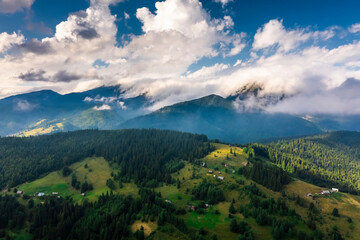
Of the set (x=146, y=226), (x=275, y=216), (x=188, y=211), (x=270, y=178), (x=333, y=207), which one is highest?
(x=146, y=226)

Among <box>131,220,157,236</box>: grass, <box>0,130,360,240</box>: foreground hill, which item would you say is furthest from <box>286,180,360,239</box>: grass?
<box>131,220,157,236</box>: grass

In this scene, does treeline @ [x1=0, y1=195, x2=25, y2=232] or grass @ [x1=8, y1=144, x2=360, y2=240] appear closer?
grass @ [x1=8, y1=144, x2=360, y2=240]

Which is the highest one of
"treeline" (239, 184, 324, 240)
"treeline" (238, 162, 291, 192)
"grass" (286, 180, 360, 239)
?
"treeline" (238, 162, 291, 192)

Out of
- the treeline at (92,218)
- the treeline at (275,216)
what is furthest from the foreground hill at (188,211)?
the treeline at (275,216)

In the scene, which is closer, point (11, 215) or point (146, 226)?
point (146, 226)

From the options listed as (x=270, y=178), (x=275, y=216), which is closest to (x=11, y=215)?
(x=275, y=216)

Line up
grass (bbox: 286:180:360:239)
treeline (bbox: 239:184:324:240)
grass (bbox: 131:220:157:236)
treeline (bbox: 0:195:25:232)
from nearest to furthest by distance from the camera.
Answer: grass (bbox: 131:220:157:236), treeline (bbox: 239:184:324:240), grass (bbox: 286:180:360:239), treeline (bbox: 0:195:25:232)

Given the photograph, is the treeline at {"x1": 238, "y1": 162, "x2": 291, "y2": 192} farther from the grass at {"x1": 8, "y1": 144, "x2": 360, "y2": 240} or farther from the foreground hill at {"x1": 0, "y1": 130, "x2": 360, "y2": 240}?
the grass at {"x1": 8, "y1": 144, "x2": 360, "y2": 240}

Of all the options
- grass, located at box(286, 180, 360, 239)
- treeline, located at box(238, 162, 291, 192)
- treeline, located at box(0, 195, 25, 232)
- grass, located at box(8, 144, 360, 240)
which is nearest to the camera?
grass, located at box(8, 144, 360, 240)

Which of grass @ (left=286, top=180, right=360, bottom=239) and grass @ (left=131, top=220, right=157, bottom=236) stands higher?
grass @ (left=131, top=220, right=157, bottom=236)

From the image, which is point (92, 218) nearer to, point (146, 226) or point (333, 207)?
point (146, 226)

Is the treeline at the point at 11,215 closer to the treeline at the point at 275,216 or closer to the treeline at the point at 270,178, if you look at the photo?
the treeline at the point at 275,216

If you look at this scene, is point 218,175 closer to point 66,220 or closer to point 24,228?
point 66,220
